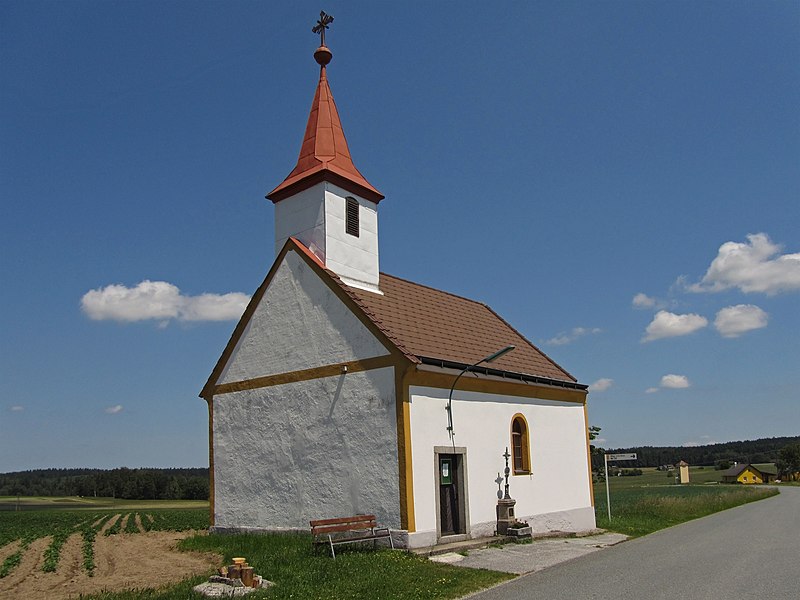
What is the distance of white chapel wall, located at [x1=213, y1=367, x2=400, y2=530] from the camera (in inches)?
621

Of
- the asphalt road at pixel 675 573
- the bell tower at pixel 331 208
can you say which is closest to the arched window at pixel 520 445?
the asphalt road at pixel 675 573

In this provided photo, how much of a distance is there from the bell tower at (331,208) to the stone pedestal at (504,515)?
659 centimetres

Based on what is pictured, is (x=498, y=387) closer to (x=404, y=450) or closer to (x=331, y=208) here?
(x=404, y=450)

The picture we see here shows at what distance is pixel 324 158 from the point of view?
65.8ft

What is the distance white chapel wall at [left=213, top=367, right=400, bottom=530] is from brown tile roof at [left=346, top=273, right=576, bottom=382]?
183 cm

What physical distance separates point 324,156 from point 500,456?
9.82 m

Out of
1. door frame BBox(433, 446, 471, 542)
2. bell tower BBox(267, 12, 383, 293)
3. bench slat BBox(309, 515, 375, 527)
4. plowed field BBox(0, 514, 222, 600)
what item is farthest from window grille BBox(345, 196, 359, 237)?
plowed field BBox(0, 514, 222, 600)

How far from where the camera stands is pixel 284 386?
60.3 ft

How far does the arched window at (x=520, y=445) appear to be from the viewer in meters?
18.8

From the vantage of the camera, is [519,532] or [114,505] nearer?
[519,532]

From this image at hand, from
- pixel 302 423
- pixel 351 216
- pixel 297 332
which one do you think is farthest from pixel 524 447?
pixel 351 216

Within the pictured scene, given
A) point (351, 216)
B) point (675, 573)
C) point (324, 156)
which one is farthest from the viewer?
point (324, 156)

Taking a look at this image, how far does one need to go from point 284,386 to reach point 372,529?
5.00 m

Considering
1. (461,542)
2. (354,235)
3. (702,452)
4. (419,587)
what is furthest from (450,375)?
(702,452)
